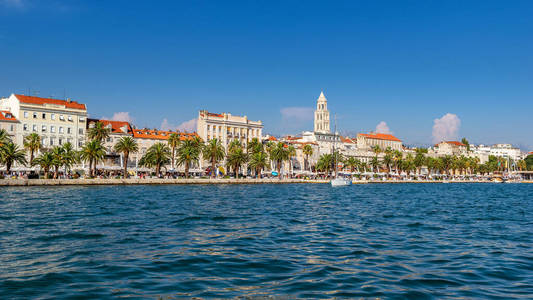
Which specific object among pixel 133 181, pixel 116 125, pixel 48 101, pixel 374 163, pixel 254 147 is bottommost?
pixel 133 181

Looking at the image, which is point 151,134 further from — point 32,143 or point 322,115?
point 322,115

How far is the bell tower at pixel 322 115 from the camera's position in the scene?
622 feet

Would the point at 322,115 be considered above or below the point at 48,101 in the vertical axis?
above

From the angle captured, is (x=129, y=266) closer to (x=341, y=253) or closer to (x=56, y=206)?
(x=341, y=253)

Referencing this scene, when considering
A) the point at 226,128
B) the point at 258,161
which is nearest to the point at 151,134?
the point at 226,128

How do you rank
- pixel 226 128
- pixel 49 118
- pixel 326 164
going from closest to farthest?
pixel 49 118
pixel 226 128
pixel 326 164

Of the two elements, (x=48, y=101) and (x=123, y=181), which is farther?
(x=48, y=101)

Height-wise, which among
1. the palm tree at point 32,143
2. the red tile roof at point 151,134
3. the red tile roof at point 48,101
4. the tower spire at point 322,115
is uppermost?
the tower spire at point 322,115

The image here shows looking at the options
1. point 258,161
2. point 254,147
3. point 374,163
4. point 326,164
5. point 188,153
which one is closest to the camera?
point 188,153

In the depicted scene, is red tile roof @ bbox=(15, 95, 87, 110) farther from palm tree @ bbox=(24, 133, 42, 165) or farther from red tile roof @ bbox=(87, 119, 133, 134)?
palm tree @ bbox=(24, 133, 42, 165)

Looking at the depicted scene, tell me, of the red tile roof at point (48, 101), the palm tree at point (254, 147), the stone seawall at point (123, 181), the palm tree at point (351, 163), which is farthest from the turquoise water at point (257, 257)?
the palm tree at point (351, 163)

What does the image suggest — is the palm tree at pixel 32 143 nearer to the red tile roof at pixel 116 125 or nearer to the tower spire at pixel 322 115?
the red tile roof at pixel 116 125

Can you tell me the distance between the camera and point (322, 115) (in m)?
190

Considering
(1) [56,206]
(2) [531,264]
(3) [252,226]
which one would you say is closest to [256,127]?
(1) [56,206]
